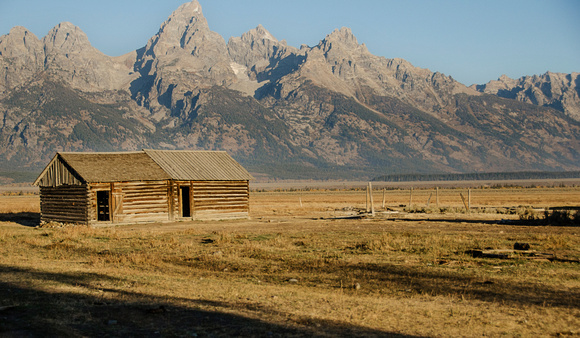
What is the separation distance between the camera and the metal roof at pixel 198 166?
40656 mm

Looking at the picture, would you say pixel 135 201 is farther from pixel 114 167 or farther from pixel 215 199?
pixel 215 199

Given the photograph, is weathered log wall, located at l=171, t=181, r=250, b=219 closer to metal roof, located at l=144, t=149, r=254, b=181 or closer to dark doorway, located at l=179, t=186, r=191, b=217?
metal roof, located at l=144, t=149, r=254, b=181

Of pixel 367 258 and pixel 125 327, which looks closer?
pixel 125 327

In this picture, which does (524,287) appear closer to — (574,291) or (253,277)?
(574,291)

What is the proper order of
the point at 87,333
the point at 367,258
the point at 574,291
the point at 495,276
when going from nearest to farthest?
the point at 87,333, the point at 574,291, the point at 495,276, the point at 367,258

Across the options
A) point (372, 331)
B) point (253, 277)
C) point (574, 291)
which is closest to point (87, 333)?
point (372, 331)

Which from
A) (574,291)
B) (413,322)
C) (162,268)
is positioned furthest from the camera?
(162,268)

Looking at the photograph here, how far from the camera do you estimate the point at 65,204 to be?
1522 inches

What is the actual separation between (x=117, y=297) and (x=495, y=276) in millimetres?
9203

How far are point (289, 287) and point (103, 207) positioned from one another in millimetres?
28389

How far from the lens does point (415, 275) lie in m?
16.4

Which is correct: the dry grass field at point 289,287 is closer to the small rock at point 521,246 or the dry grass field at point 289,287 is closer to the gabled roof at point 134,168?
the small rock at point 521,246

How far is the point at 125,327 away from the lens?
34.4 ft

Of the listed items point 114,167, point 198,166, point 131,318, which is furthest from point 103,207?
point 131,318
